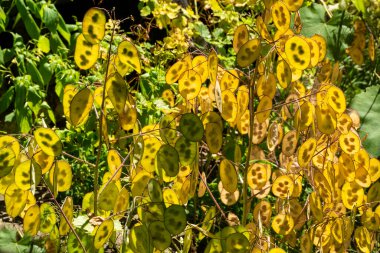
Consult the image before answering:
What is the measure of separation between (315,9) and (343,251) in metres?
1.65

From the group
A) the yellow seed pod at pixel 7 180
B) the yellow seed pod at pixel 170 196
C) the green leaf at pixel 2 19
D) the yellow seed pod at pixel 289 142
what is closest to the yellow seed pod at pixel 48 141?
the yellow seed pod at pixel 7 180

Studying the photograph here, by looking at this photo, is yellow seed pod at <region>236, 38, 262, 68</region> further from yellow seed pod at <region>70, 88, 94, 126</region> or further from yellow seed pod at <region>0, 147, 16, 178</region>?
yellow seed pod at <region>0, 147, 16, 178</region>

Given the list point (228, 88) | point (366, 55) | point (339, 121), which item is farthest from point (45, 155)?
point (366, 55)

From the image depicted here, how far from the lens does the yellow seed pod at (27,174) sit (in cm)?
172

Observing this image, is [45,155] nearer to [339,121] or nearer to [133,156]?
[133,156]

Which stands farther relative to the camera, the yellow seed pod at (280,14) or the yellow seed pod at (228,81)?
the yellow seed pod at (228,81)

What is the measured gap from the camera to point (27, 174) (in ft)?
5.74

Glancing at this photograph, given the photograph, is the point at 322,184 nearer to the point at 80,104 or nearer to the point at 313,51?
the point at 313,51

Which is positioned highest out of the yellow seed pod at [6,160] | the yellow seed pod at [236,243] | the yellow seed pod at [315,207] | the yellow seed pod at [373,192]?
the yellow seed pod at [6,160]

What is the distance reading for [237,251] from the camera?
1773 mm

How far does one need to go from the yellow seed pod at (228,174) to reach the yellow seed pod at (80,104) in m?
0.34

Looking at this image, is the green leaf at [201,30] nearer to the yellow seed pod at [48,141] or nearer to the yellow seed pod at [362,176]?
the yellow seed pod at [362,176]

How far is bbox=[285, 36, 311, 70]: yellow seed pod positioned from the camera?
1.79 metres

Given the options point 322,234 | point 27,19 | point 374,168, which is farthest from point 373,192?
point 27,19
